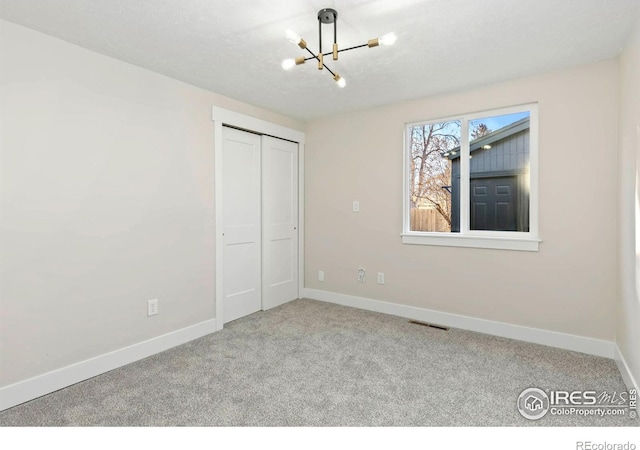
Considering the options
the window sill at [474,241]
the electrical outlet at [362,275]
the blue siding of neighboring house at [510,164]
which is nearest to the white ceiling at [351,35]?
the blue siding of neighboring house at [510,164]

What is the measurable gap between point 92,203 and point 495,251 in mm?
3328

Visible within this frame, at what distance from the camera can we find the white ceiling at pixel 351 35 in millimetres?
1928

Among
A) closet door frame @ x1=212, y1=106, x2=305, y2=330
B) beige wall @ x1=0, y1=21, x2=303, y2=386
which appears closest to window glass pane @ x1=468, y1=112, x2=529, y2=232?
closet door frame @ x1=212, y1=106, x2=305, y2=330

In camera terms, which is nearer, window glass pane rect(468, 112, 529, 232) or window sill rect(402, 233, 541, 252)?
window sill rect(402, 233, 541, 252)

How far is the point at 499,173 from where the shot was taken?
324 cm

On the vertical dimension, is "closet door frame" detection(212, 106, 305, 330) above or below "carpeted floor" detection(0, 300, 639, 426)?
above

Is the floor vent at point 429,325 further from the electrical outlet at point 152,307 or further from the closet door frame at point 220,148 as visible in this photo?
the electrical outlet at point 152,307

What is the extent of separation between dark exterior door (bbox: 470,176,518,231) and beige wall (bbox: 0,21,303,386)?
2.60 metres

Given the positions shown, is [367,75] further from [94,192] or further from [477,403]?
[477,403]

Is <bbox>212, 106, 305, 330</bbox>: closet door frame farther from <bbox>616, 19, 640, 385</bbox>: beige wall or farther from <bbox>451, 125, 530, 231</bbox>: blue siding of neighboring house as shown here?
<bbox>616, 19, 640, 385</bbox>: beige wall

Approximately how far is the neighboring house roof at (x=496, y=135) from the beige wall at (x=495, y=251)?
19 cm

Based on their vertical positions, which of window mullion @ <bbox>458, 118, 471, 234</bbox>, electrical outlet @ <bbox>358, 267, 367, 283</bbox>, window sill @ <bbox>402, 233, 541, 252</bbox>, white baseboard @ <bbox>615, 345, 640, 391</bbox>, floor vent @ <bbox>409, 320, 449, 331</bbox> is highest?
window mullion @ <bbox>458, 118, 471, 234</bbox>

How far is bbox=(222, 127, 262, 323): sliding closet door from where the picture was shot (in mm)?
3537

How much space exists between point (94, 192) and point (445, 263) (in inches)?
122
